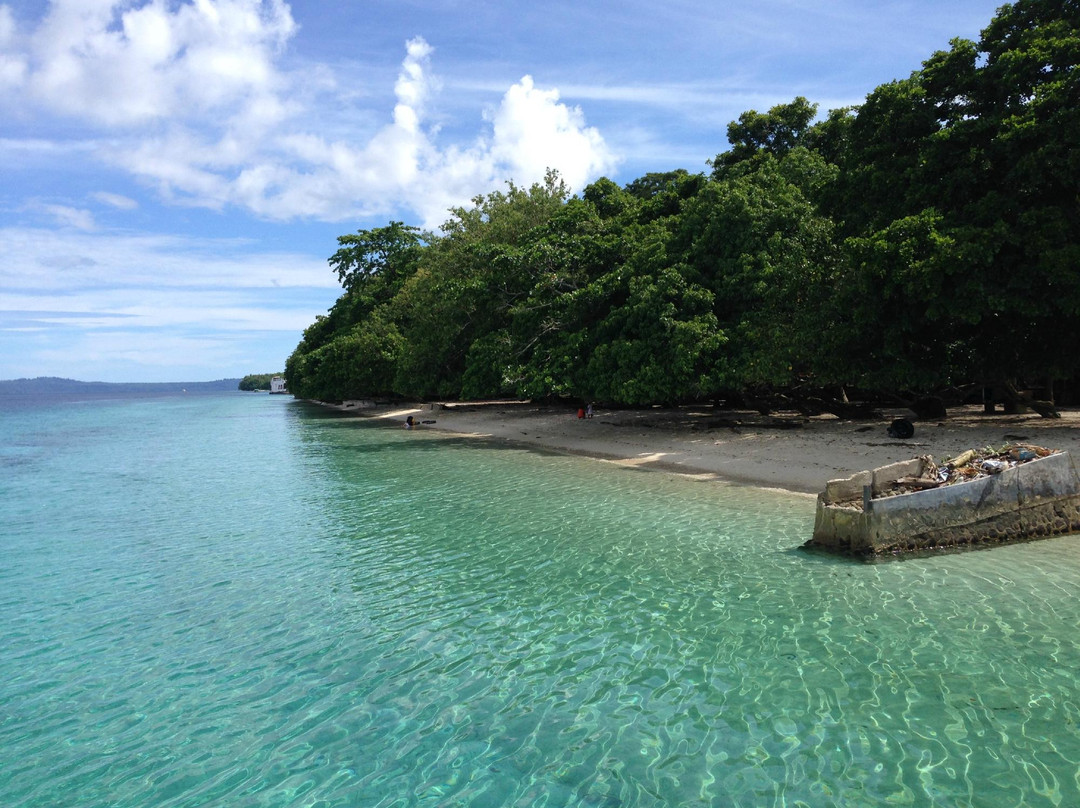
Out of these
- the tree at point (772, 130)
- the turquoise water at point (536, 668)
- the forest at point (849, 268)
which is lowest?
the turquoise water at point (536, 668)

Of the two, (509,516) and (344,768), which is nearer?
(344,768)

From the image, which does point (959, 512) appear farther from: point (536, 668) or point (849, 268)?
point (849, 268)

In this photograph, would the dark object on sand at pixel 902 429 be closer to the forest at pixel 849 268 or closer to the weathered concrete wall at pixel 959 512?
the forest at pixel 849 268

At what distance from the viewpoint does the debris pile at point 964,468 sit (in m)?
11.0

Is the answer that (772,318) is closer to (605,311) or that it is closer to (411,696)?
(605,311)

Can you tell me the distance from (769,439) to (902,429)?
4.07 metres

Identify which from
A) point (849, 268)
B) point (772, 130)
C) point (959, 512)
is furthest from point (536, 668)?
point (772, 130)

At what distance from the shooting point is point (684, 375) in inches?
874

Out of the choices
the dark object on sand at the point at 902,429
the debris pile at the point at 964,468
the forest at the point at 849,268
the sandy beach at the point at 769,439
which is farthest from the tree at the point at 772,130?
the debris pile at the point at 964,468

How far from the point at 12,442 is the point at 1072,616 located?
57.1m

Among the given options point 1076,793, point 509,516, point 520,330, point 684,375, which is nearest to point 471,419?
point 520,330

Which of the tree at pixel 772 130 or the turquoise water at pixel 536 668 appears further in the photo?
the tree at pixel 772 130

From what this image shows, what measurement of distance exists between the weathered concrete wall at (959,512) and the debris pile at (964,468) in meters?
0.18

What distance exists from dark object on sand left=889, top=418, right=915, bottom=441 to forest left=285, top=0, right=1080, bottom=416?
121 cm
